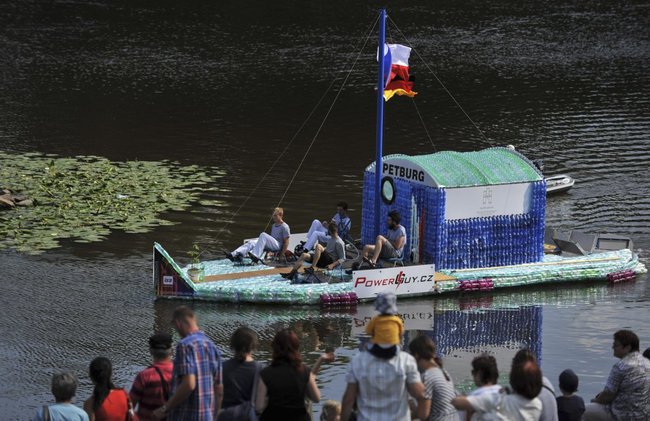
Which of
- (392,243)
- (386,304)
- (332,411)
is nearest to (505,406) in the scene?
(386,304)

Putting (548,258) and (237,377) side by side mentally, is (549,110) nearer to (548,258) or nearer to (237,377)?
(548,258)

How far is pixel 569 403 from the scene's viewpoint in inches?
551

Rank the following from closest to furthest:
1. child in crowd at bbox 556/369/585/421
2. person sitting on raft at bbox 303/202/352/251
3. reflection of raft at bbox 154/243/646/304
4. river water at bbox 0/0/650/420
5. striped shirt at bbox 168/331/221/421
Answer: striped shirt at bbox 168/331/221/421
child in crowd at bbox 556/369/585/421
river water at bbox 0/0/650/420
reflection of raft at bbox 154/243/646/304
person sitting on raft at bbox 303/202/352/251

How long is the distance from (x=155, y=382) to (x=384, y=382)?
97.7 inches

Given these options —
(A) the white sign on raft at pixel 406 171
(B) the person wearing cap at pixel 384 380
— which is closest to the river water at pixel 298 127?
(A) the white sign on raft at pixel 406 171

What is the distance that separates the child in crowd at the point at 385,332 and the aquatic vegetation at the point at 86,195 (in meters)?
16.8

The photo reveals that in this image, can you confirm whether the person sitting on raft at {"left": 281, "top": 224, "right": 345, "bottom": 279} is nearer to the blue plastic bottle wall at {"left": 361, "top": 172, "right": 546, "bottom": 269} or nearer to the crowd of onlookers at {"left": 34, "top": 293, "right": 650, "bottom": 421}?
the blue plastic bottle wall at {"left": 361, "top": 172, "right": 546, "bottom": 269}

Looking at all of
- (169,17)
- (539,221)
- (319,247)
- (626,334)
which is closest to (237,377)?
(626,334)

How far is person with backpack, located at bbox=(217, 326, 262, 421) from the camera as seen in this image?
39.6ft

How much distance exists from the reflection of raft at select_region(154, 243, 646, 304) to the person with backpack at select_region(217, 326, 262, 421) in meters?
11.2

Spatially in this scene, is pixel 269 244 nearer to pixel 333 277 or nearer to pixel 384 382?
pixel 333 277

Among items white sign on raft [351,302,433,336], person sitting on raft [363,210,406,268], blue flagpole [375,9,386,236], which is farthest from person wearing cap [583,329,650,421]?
blue flagpole [375,9,386,236]

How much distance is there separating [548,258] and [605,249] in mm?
1551

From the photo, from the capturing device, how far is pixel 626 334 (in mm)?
14156
